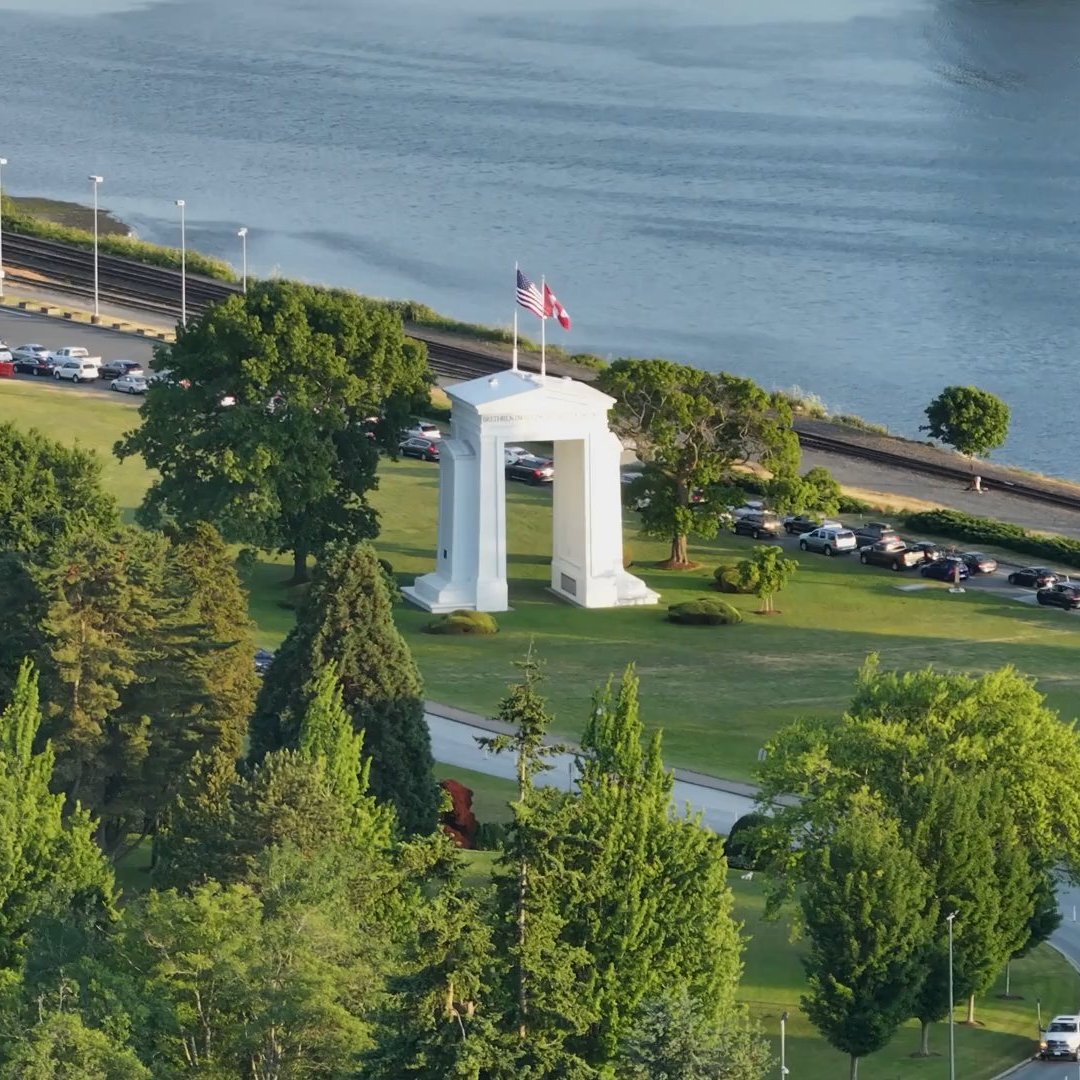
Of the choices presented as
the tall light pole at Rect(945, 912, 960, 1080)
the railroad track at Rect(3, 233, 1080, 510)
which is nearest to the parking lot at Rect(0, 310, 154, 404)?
the railroad track at Rect(3, 233, 1080, 510)

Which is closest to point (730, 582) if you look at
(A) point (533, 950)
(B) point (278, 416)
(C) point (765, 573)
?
(C) point (765, 573)

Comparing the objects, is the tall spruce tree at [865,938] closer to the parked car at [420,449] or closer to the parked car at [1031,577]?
the parked car at [1031,577]

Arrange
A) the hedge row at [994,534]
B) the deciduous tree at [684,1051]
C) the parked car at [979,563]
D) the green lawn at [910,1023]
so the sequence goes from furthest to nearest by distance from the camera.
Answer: the hedge row at [994,534], the parked car at [979,563], the green lawn at [910,1023], the deciduous tree at [684,1051]

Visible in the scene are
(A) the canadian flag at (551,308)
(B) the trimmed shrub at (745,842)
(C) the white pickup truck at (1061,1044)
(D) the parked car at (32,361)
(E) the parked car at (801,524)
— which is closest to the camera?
(C) the white pickup truck at (1061,1044)

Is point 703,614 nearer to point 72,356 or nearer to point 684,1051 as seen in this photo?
point 72,356

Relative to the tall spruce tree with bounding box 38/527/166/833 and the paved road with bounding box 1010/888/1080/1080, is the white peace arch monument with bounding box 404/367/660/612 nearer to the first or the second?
the tall spruce tree with bounding box 38/527/166/833

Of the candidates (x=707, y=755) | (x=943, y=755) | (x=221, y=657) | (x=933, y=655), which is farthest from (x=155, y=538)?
(x=933, y=655)

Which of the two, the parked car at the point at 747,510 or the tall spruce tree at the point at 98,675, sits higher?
the parked car at the point at 747,510

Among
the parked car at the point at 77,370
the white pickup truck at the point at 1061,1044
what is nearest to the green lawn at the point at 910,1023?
the white pickup truck at the point at 1061,1044
